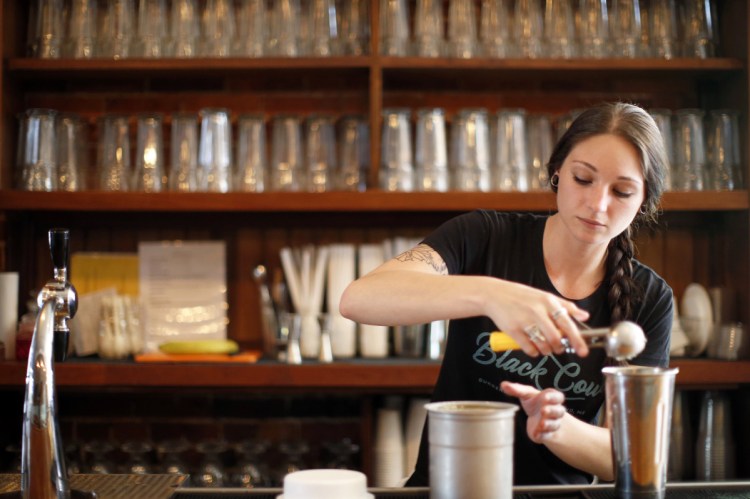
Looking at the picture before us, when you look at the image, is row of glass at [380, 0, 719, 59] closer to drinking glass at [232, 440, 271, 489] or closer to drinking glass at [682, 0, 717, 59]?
drinking glass at [682, 0, 717, 59]

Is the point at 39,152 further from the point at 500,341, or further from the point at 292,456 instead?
the point at 500,341

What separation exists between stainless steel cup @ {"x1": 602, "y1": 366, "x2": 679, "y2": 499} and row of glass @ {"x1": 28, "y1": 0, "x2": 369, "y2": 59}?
70.4 inches

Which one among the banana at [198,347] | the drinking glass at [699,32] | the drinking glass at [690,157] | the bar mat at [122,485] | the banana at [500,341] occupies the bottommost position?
the bar mat at [122,485]

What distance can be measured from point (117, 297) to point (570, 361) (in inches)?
61.3

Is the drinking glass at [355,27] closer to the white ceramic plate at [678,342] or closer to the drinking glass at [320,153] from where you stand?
the drinking glass at [320,153]

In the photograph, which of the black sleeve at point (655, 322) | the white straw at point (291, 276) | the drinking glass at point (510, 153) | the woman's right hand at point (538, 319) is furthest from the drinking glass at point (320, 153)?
the woman's right hand at point (538, 319)

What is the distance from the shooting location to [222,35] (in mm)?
2711

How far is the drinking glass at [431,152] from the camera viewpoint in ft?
8.68

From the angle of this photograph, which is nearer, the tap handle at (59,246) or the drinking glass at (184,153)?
the tap handle at (59,246)

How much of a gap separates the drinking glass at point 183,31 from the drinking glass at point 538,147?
1.04 meters

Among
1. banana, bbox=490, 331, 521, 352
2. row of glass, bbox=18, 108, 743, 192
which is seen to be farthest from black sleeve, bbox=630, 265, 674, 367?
row of glass, bbox=18, 108, 743, 192

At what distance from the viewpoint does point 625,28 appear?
2691 millimetres

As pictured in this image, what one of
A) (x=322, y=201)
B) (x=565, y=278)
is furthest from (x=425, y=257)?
(x=322, y=201)

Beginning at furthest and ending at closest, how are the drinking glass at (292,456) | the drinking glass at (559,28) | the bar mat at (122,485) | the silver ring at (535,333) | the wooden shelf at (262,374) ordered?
the drinking glass at (559,28) → the drinking glass at (292,456) → the wooden shelf at (262,374) → the bar mat at (122,485) → the silver ring at (535,333)
